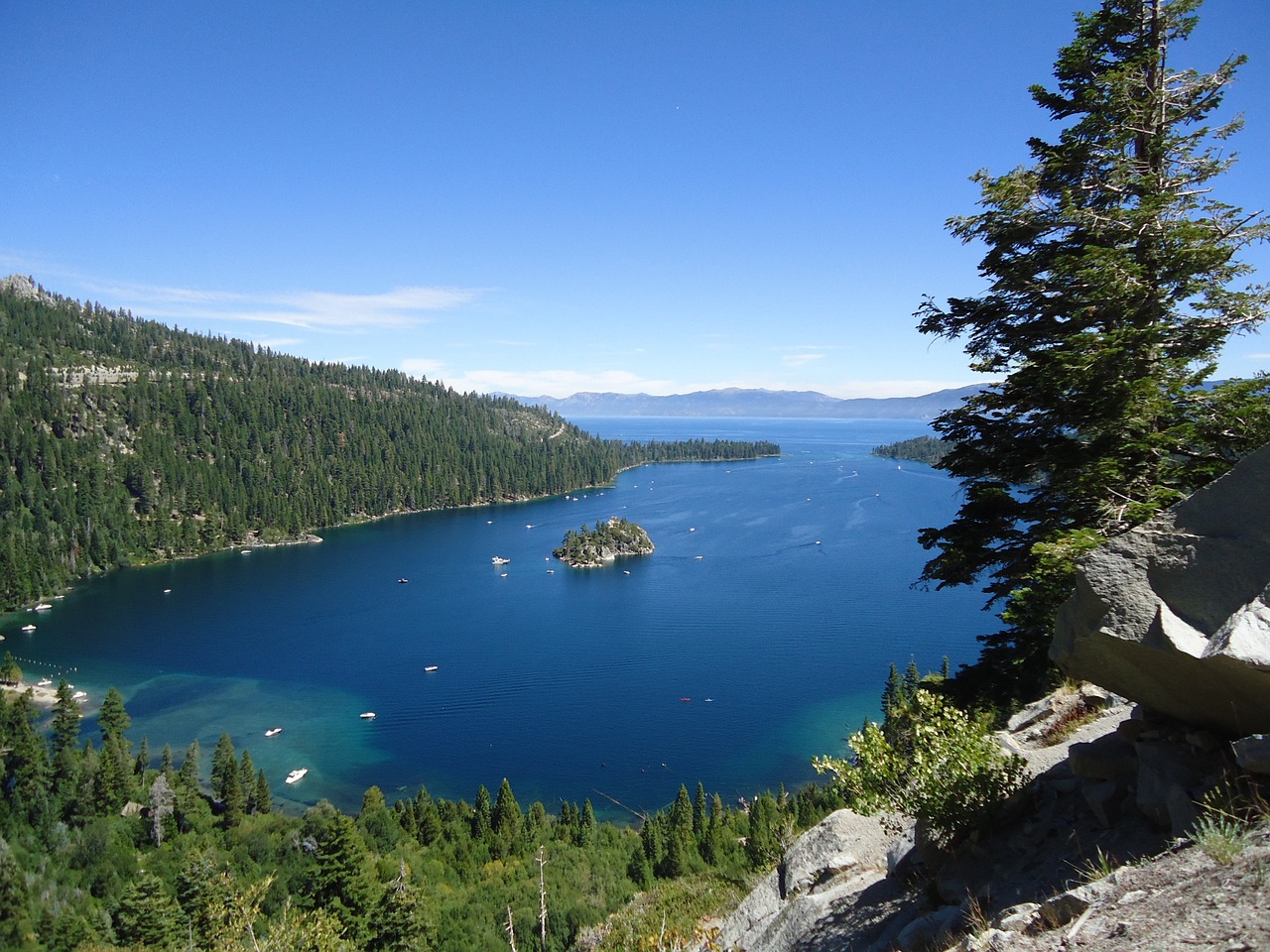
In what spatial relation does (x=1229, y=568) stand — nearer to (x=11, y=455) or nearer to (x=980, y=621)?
(x=980, y=621)

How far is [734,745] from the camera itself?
1890 inches

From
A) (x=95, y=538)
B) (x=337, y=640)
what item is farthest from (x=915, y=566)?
(x=95, y=538)

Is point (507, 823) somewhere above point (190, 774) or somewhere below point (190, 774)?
below

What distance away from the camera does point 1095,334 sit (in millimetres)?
10789

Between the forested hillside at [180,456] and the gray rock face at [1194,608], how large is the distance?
113 meters

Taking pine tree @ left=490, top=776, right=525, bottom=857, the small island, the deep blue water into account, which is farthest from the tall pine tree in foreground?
the small island

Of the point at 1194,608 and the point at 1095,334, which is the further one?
the point at 1095,334

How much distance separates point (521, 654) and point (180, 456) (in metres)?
115

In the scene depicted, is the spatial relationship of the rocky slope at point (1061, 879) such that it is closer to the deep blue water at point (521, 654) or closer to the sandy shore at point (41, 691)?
the deep blue water at point (521, 654)

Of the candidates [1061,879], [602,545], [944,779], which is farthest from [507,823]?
[602,545]

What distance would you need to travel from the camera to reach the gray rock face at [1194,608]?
5430mm

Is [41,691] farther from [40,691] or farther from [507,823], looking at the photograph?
[507,823]

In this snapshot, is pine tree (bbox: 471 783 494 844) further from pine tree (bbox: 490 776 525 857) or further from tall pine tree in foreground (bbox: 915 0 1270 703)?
tall pine tree in foreground (bbox: 915 0 1270 703)

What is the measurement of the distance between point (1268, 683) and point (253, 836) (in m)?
43.6
